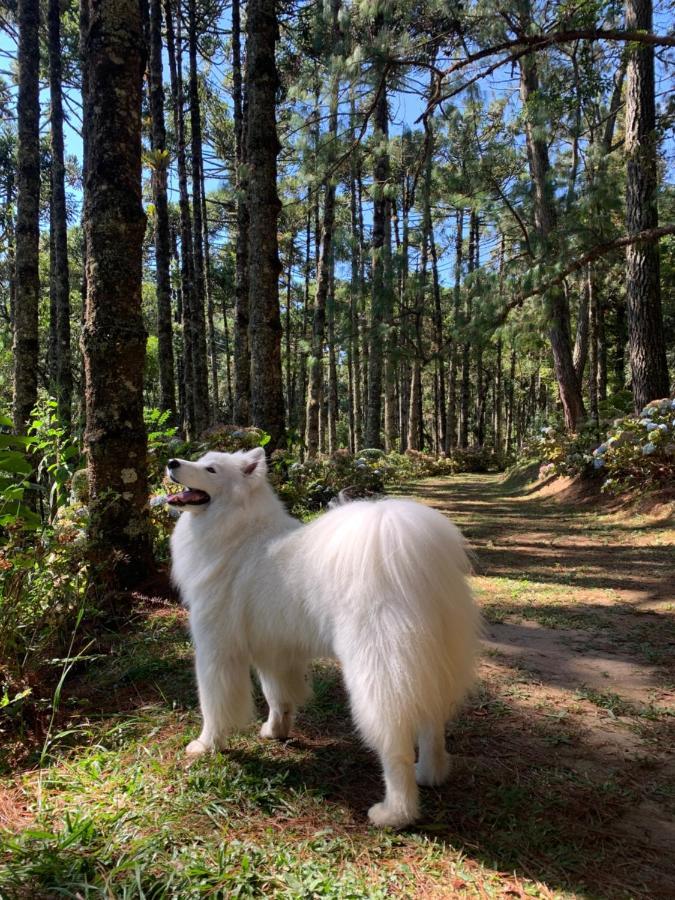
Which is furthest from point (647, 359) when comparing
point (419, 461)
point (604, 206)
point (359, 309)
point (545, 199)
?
point (419, 461)

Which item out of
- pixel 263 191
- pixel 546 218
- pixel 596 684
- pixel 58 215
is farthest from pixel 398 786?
pixel 58 215

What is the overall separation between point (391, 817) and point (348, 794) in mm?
273

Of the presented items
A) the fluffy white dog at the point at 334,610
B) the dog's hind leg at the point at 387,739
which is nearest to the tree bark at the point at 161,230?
the fluffy white dog at the point at 334,610

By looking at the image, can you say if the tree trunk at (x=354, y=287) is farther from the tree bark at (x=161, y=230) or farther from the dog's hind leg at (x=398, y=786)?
the dog's hind leg at (x=398, y=786)

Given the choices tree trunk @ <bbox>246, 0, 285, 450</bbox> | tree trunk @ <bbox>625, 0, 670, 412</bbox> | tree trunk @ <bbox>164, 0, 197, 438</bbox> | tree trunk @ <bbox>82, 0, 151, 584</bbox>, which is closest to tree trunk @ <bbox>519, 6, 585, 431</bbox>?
tree trunk @ <bbox>625, 0, 670, 412</bbox>

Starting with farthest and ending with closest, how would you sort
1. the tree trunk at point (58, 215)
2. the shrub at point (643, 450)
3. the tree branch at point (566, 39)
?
1. the tree trunk at point (58, 215)
2. the shrub at point (643, 450)
3. the tree branch at point (566, 39)

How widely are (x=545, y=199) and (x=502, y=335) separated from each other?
384cm

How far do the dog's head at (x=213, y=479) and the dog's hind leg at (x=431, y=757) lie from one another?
4.19ft

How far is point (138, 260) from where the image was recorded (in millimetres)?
4180

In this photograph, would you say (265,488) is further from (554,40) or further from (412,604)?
(554,40)

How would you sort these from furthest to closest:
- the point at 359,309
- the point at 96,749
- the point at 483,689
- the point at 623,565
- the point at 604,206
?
the point at 359,309
the point at 604,206
the point at 623,565
the point at 483,689
the point at 96,749

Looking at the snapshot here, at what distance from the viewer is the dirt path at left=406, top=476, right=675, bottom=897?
189 centimetres

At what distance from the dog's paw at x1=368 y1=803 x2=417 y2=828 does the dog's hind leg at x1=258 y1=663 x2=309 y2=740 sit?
0.72 meters

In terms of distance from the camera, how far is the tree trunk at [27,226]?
23.3 feet
